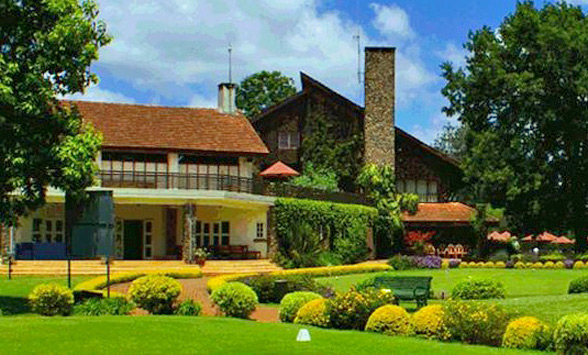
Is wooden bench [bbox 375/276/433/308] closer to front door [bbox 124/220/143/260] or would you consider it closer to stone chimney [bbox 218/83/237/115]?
front door [bbox 124/220/143/260]

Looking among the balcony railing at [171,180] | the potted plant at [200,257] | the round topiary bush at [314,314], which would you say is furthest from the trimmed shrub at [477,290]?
the balcony railing at [171,180]

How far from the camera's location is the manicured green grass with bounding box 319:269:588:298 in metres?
31.2

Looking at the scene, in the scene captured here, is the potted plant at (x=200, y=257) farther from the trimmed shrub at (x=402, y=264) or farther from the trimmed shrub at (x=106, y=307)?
the trimmed shrub at (x=106, y=307)

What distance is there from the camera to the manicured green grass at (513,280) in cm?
3125

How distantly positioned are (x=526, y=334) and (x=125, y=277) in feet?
65.5

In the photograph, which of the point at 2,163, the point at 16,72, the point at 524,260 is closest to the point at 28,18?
the point at 16,72

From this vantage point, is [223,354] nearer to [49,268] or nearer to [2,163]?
[2,163]

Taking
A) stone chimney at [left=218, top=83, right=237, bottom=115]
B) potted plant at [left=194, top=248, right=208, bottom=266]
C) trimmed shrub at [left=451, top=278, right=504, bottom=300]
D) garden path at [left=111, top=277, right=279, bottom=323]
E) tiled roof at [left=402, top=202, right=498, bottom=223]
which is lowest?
garden path at [left=111, top=277, right=279, bottom=323]

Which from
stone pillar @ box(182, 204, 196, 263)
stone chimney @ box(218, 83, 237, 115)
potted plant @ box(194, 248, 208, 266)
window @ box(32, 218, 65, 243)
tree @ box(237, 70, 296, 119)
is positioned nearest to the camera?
potted plant @ box(194, 248, 208, 266)

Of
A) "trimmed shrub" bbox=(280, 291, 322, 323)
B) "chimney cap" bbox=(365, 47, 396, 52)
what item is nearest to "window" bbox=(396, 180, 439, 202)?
"chimney cap" bbox=(365, 47, 396, 52)

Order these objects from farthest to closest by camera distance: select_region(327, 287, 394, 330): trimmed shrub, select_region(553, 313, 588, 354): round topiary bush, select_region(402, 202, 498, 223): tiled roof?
1. select_region(402, 202, 498, 223): tiled roof
2. select_region(327, 287, 394, 330): trimmed shrub
3. select_region(553, 313, 588, 354): round topiary bush

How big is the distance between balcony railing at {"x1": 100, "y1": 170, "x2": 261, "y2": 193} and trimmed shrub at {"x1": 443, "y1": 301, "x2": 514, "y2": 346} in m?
27.0

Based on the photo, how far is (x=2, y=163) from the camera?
24.1 metres

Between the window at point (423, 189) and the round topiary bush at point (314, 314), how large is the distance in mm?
38117
